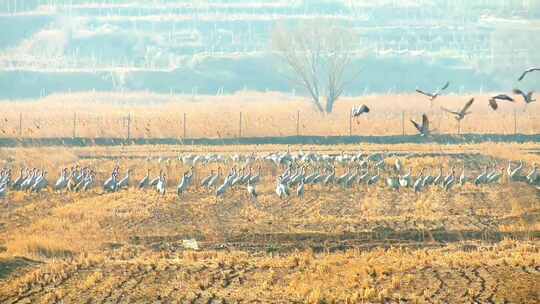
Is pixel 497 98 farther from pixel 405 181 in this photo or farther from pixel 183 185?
pixel 183 185

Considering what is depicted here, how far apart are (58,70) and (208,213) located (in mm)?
79920

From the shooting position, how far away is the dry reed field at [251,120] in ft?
179

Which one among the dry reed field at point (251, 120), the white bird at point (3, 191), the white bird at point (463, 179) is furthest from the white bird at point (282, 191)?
the dry reed field at point (251, 120)

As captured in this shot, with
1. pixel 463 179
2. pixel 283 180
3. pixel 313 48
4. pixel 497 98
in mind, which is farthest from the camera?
pixel 313 48

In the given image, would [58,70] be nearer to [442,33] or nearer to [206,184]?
[442,33]

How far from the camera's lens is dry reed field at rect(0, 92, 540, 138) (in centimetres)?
5466

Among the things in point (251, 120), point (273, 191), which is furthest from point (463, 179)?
point (251, 120)

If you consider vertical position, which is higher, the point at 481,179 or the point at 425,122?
the point at 425,122

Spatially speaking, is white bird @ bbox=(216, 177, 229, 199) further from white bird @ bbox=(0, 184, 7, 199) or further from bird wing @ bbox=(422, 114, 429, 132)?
bird wing @ bbox=(422, 114, 429, 132)

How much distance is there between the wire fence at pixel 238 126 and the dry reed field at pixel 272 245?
14.5 meters

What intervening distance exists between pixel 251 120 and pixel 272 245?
115 ft

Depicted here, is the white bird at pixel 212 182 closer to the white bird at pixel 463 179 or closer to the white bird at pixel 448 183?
the white bird at pixel 448 183

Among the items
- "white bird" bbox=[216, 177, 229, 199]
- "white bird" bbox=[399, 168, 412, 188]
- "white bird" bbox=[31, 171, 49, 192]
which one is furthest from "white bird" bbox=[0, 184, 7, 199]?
"white bird" bbox=[399, 168, 412, 188]

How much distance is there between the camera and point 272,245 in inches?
1013
